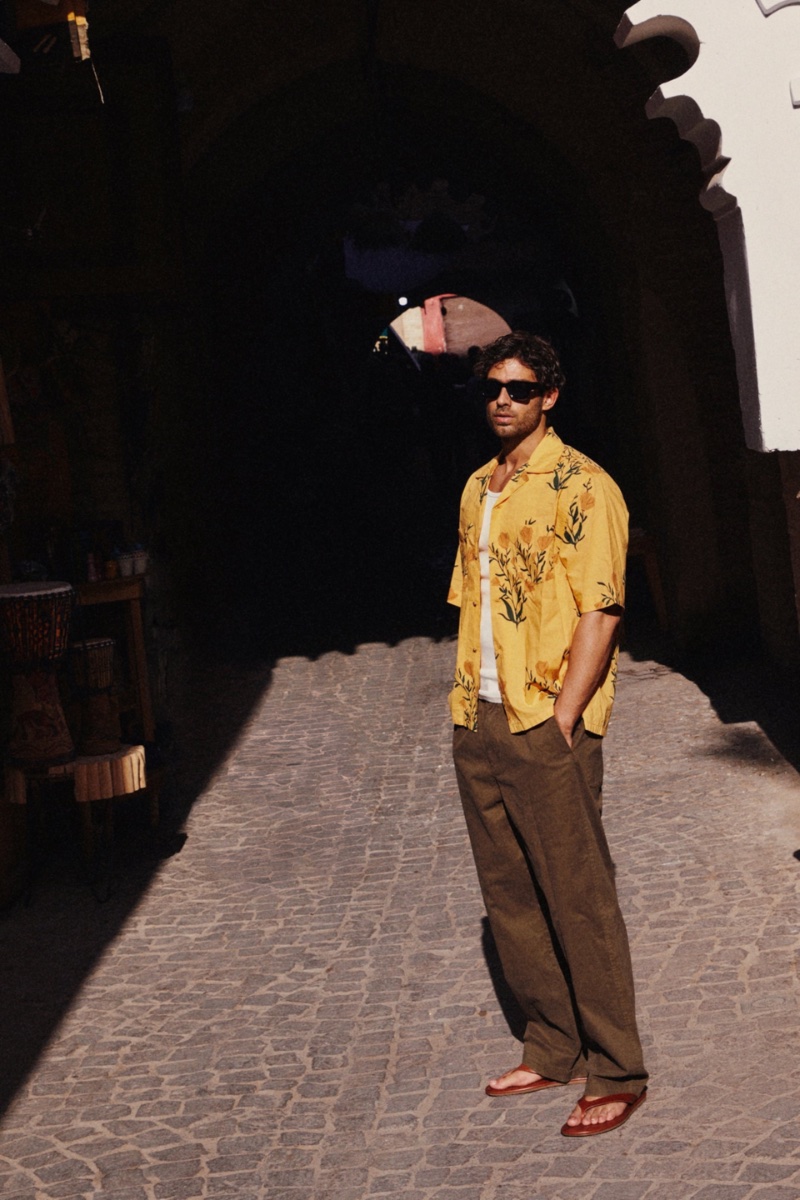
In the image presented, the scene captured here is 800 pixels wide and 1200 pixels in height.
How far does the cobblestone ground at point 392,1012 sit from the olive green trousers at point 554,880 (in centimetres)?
26

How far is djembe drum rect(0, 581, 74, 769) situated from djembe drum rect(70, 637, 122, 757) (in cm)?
18

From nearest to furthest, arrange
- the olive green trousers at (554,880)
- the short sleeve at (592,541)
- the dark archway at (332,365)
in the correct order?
the short sleeve at (592,541)
the olive green trousers at (554,880)
the dark archway at (332,365)

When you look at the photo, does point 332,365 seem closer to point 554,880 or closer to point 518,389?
point 518,389

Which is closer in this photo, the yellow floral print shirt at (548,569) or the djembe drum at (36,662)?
the yellow floral print shirt at (548,569)

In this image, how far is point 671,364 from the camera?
32.2 feet

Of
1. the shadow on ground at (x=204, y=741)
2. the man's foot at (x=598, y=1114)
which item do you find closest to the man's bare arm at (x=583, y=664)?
the man's foot at (x=598, y=1114)

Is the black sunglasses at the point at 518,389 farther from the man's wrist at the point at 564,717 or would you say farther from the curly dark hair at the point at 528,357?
the man's wrist at the point at 564,717

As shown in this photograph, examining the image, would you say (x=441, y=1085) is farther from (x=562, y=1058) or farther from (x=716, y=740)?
(x=716, y=740)

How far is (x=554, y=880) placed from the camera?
3.85 meters

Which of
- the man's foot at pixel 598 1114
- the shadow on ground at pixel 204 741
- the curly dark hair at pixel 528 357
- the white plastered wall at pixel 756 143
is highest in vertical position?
the white plastered wall at pixel 756 143

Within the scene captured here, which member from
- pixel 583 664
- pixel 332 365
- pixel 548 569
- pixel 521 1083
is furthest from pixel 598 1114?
pixel 332 365

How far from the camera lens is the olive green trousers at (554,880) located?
12.5 feet

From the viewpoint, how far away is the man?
376cm

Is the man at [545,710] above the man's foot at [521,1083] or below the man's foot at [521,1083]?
above
